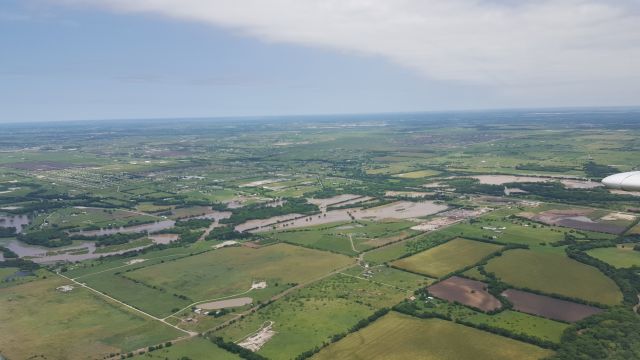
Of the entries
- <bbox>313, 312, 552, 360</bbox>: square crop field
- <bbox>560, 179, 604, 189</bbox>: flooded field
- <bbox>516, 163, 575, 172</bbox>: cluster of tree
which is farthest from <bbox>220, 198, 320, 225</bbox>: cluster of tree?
<bbox>516, 163, 575, 172</bbox>: cluster of tree

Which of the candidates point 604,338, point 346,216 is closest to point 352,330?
point 604,338

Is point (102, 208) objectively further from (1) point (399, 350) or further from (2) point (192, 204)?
(1) point (399, 350)

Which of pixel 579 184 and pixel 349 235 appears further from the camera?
pixel 579 184

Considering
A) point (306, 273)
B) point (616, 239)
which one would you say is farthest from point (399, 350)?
point (616, 239)

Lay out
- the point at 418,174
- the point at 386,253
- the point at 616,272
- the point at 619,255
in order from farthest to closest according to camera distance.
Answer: the point at 418,174 < the point at 386,253 < the point at 619,255 < the point at 616,272

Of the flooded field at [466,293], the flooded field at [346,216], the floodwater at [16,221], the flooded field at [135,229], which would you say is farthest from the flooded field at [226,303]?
the floodwater at [16,221]

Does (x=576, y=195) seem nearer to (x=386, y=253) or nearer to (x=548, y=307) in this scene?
(x=386, y=253)
